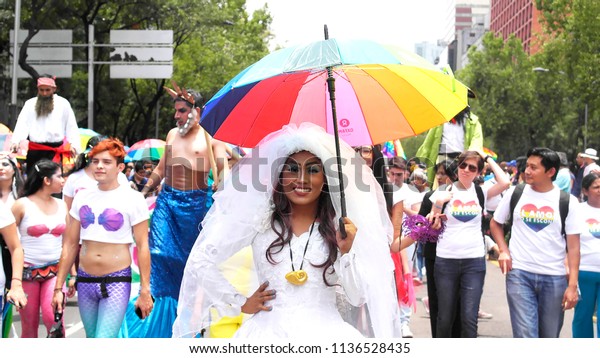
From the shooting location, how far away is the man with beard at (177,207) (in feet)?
23.6

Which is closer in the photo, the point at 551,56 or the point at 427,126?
the point at 427,126

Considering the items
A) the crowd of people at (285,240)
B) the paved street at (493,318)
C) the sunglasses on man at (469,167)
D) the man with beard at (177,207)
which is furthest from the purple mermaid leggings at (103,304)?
the paved street at (493,318)

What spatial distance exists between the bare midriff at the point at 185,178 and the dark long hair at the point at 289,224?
3.17m

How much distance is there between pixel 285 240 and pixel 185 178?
3.38 m

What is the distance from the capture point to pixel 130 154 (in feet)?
61.6

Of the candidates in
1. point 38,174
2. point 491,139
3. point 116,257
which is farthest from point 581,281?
point 491,139

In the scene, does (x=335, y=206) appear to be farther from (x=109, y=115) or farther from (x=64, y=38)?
(x=109, y=115)

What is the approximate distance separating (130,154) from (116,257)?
513 inches

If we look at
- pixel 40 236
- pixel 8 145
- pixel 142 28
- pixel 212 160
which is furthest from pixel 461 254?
pixel 142 28

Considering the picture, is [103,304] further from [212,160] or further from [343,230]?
[343,230]

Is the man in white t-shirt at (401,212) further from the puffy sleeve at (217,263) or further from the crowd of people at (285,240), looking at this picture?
the puffy sleeve at (217,263)

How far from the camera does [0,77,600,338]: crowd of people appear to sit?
13.2 feet

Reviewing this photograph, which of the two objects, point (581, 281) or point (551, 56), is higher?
point (551, 56)

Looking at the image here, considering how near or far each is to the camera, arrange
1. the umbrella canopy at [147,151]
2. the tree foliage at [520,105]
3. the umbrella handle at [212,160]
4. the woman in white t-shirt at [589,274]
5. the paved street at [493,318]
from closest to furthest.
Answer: the umbrella handle at [212,160] → the woman in white t-shirt at [589,274] → the paved street at [493,318] → the umbrella canopy at [147,151] → the tree foliage at [520,105]
